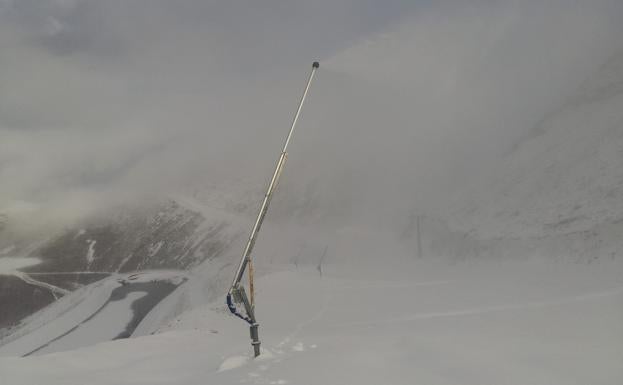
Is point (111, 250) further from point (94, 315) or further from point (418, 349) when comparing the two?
point (418, 349)

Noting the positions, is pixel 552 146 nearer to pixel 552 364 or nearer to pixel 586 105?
pixel 586 105

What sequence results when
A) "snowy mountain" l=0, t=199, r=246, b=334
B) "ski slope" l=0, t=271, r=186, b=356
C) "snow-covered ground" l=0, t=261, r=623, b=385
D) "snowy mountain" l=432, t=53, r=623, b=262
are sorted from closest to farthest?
1. "snow-covered ground" l=0, t=261, r=623, b=385
2. "snowy mountain" l=432, t=53, r=623, b=262
3. "ski slope" l=0, t=271, r=186, b=356
4. "snowy mountain" l=0, t=199, r=246, b=334

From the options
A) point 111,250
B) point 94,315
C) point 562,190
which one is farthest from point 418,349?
point 111,250

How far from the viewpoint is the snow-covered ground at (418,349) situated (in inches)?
293

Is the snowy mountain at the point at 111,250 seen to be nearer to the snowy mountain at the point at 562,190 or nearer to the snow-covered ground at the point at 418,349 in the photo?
the snowy mountain at the point at 562,190

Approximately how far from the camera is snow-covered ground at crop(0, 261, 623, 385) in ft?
24.4

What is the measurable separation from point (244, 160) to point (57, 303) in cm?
10010

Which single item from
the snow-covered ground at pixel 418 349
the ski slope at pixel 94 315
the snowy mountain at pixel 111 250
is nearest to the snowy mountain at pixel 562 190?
the snow-covered ground at pixel 418 349

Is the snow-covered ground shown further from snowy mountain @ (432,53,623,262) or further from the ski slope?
the ski slope

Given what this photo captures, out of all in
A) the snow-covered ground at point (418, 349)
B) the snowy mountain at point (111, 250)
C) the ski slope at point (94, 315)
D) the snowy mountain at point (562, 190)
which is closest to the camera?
the snow-covered ground at point (418, 349)

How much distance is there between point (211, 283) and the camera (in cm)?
9112

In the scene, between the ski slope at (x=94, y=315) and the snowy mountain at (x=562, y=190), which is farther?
the ski slope at (x=94, y=315)

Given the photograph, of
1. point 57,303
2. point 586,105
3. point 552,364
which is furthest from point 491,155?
point 57,303

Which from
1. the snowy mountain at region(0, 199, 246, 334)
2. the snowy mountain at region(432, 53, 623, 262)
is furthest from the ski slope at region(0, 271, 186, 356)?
the snowy mountain at region(432, 53, 623, 262)
